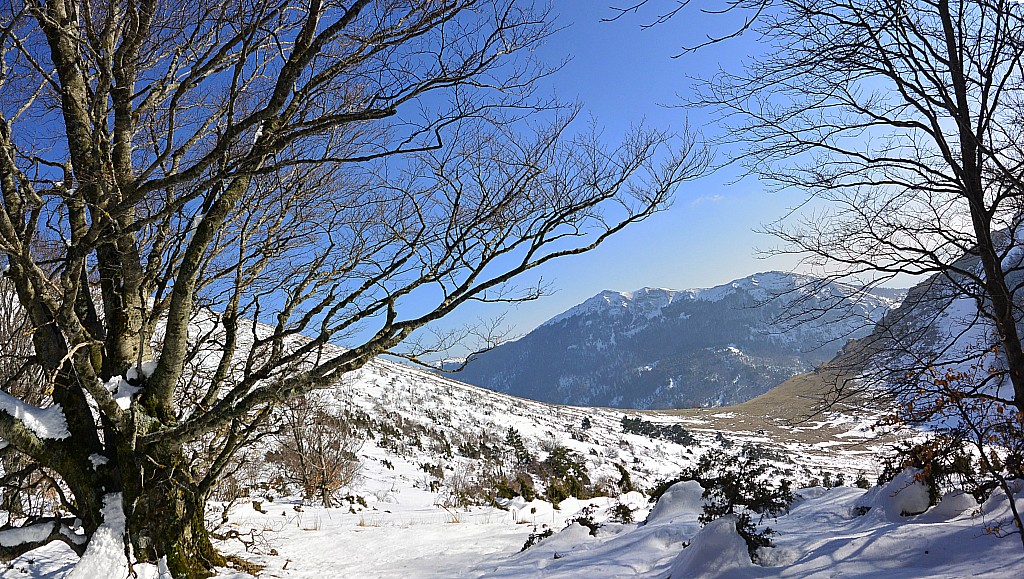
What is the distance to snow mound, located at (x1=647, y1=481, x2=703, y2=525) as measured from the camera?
5.52 meters

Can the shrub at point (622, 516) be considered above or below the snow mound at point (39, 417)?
below

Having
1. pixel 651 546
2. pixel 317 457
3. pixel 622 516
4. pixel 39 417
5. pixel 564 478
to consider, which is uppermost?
pixel 39 417

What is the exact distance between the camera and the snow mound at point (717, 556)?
10.5 ft

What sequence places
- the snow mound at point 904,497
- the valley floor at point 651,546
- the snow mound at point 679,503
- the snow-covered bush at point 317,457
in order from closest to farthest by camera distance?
the valley floor at point 651,546 < the snow mound at point 904,497 < the snow mound at point 679,503 < the snow-covered bush at point 317,457

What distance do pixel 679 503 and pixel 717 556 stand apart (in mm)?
2697

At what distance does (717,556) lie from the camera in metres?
3.26

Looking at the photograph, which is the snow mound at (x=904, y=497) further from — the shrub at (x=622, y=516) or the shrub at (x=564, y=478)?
the shrub at (x=564, y=478)

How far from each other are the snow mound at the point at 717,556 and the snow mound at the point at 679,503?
7.01 ft

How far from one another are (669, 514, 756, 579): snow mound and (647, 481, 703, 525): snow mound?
84.2 inches

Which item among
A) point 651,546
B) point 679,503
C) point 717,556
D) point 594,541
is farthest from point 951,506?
point 594,541

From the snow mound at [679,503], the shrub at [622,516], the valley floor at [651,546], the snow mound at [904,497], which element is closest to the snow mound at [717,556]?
the valley floor at [651,546]

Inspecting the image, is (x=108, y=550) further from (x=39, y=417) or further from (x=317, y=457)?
(x=317, y=457)

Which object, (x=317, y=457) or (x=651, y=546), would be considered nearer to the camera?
(x=651, y=546)

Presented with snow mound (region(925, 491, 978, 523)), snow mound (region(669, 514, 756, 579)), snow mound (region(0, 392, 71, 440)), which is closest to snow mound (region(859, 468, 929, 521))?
snow mound (region(925, 491, 978, 523))
